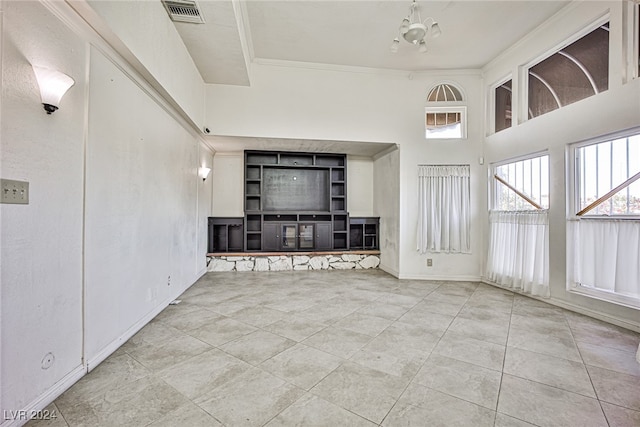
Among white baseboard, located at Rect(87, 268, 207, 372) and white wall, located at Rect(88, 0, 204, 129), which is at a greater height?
white wall, located at Rect(88, 0, 204, 129)

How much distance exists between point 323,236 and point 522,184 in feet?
11.6

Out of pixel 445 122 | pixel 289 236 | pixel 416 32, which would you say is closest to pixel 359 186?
pixel 289 236

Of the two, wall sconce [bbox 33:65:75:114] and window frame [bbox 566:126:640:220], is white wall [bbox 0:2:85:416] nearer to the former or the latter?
wall sconce [bbox 33:65:75:114]

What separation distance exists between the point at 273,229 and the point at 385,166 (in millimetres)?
2651

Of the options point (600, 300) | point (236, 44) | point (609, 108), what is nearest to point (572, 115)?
point (609, 108)

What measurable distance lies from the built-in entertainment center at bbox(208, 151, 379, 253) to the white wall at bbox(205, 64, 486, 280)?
3.68ft

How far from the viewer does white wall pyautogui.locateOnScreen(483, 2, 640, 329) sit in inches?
110

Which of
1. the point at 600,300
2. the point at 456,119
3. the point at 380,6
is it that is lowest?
the point at 600,300

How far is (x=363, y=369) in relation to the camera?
2012mm

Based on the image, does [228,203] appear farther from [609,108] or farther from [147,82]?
[609,108]

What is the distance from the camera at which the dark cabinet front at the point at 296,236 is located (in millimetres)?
5590

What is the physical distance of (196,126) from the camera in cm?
403

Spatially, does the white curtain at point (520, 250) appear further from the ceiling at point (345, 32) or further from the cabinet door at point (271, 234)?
the cabinet door at point (271, 234)

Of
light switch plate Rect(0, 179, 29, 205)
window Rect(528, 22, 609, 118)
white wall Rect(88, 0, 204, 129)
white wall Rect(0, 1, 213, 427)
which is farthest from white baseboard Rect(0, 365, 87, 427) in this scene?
window Rect(528, 22, 609, 118)
